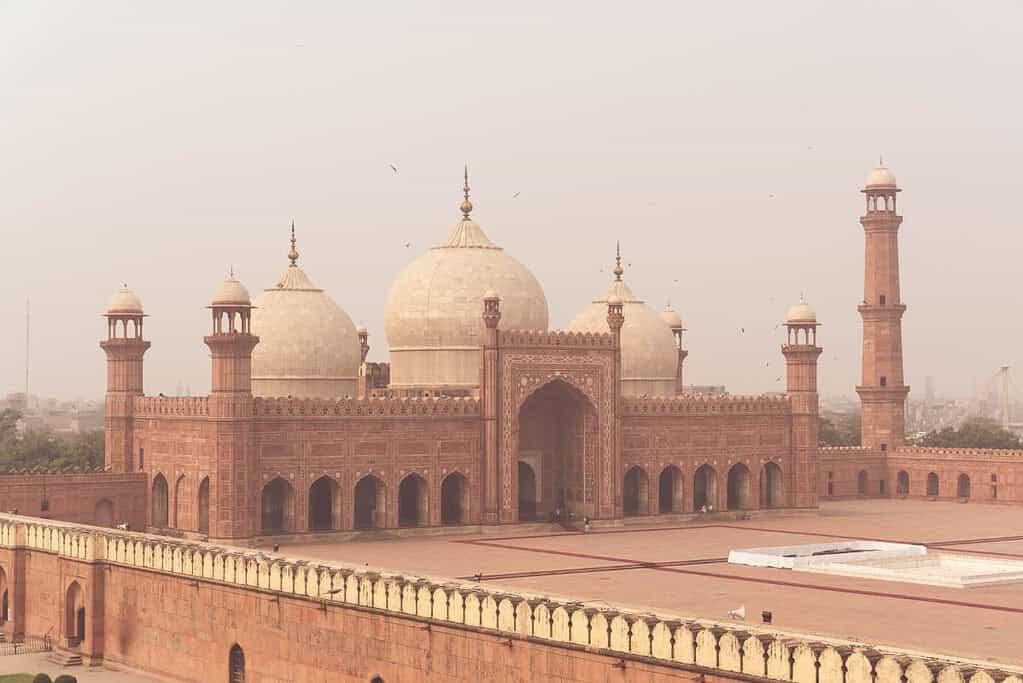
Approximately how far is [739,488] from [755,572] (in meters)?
12.0

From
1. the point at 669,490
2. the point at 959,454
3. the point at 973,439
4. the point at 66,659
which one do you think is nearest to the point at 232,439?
the point at 66,659

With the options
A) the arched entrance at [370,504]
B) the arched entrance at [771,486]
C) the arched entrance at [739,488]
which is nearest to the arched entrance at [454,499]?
the arched entrance at [370,504]

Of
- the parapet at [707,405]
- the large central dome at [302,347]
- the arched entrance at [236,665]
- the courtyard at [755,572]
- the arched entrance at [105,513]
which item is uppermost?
the large central dome at [302,347]

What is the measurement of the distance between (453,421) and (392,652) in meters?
14.5

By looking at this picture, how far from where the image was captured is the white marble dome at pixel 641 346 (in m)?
41.1

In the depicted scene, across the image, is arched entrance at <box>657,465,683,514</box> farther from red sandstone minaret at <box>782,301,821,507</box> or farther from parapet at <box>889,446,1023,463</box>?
parapet at <box>889,446,1023,463</box>

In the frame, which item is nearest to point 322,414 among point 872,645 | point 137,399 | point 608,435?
point 137,399

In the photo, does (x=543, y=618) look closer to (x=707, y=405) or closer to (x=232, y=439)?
(x=232, y=439)

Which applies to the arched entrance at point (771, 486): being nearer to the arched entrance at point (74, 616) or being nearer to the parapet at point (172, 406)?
the parapet at point (172, 406)

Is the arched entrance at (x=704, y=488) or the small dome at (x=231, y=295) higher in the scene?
the small dome at (x=231, y=295)

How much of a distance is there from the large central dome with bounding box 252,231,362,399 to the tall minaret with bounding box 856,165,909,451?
1732 cm

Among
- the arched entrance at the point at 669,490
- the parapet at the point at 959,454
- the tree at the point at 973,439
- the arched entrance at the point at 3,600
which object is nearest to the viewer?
the arched entrance at the point at 3,600

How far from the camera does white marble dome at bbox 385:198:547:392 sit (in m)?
35.5

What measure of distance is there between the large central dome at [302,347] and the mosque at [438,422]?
0.04 m
